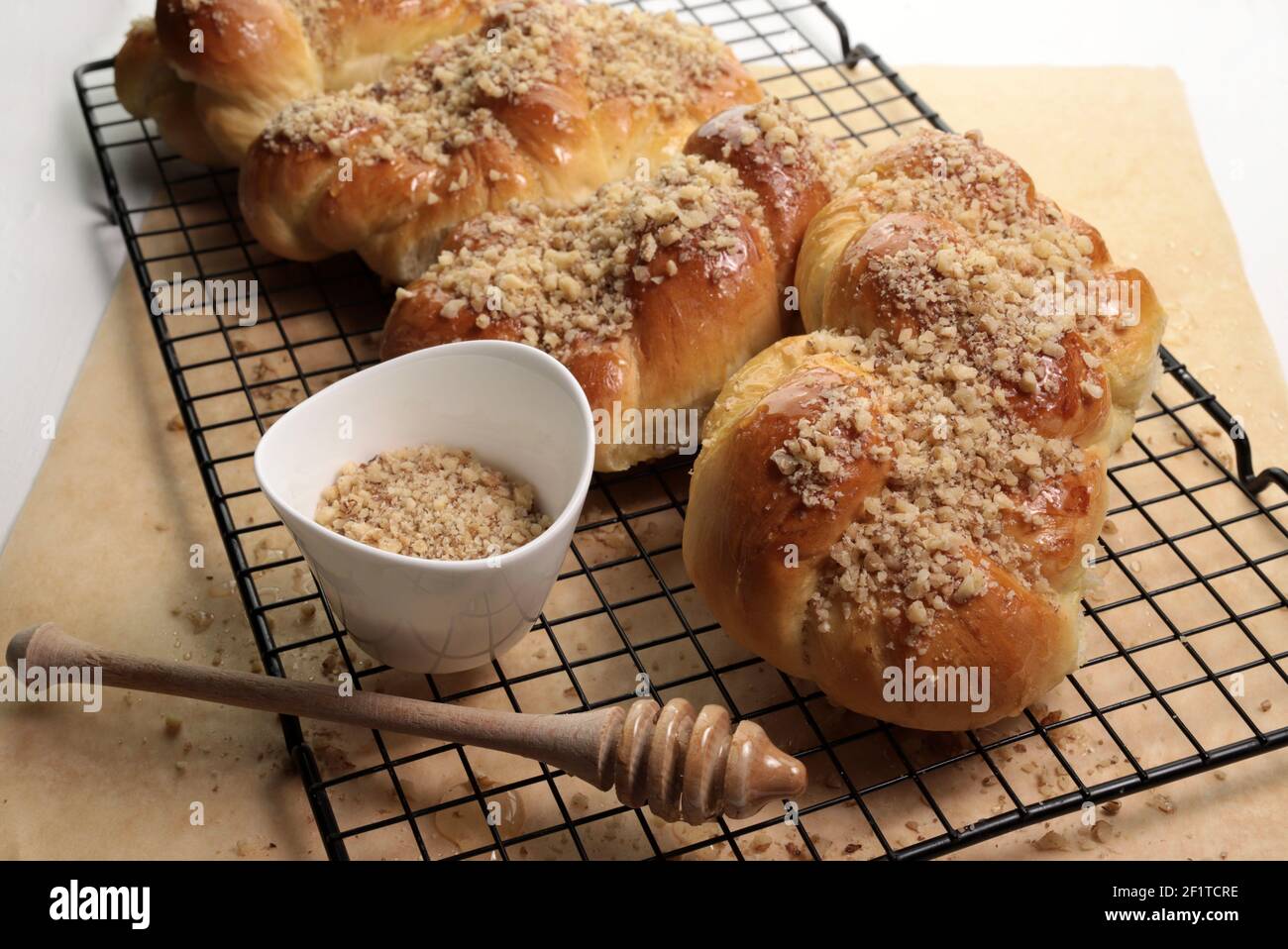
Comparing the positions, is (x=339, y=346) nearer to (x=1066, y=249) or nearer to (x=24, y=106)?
(x=24, y=106)

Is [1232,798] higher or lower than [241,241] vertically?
lower

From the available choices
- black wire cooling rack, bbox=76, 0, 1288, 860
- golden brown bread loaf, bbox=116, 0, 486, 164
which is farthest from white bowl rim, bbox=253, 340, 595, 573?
golden brown bread loaf, bbox=116, 0, 486, 164

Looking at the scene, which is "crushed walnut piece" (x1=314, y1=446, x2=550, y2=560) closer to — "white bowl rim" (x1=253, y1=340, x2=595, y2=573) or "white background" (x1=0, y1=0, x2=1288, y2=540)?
"white bowl rim" (x1=253, y1=340, x2=595, y2=573)

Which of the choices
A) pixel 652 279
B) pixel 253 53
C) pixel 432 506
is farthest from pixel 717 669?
pixel 253 53

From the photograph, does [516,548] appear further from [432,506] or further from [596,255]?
[596,255]
